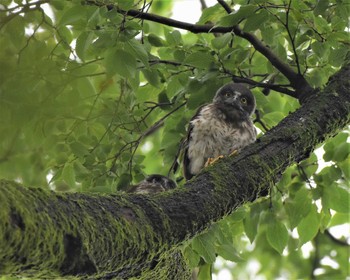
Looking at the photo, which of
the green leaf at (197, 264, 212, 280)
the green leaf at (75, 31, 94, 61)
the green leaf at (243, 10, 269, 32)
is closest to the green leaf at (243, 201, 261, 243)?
the green leaf at (197, 264, 212, 280)

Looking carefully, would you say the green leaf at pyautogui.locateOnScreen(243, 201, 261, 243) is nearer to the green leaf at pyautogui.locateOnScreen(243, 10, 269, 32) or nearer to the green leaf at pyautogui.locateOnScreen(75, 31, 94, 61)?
the green leaf at pyautogui.locateOnScreen(243, 10, 269, 32)

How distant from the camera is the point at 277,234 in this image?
17.4 feet

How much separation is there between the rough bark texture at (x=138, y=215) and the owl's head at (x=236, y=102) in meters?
1.99

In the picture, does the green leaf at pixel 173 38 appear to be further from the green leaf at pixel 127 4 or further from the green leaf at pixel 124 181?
the green leaf at pixel 124 181

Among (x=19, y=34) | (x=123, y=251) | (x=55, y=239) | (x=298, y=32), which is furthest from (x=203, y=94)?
(x=55, y=239)

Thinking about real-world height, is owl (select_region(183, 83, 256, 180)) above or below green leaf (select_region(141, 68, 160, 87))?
below

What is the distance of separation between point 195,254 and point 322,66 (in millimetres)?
1900

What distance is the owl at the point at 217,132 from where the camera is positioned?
6.14 metres

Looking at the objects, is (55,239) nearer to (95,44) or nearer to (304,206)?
(95,44)

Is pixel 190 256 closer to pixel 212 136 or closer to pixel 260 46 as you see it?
pixel 260 46

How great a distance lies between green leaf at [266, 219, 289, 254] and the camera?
5.27 metres

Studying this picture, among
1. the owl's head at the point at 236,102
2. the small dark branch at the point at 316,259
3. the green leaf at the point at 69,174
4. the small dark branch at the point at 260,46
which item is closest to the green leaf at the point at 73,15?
the small dark branch at the point at 260,46

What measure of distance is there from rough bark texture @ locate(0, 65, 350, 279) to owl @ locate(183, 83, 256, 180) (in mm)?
1892

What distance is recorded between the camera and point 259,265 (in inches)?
336
